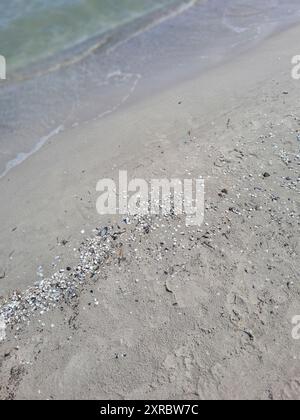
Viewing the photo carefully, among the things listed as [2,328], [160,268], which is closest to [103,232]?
[160,268]

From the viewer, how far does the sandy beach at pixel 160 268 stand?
5418mm

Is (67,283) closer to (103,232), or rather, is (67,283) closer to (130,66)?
(103,232)

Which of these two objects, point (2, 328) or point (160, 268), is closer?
point (2, 328)

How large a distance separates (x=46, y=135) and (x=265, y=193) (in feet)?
16.5

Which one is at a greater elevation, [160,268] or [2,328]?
[160,268]

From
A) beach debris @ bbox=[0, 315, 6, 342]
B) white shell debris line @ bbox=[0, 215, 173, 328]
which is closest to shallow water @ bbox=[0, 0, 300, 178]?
white shell debris line @ bbox=[0, 215, 173, 328]

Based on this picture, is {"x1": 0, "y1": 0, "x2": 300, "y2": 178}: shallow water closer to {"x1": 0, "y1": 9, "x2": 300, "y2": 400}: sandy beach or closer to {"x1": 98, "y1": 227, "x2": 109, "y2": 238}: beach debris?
Answer: {"x1": 0, "y1": 9, "x2": 300, "y2": 400}: sandy beach

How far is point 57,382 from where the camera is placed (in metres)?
5.45

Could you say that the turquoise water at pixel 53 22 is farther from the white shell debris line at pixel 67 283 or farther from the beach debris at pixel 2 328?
the beach debris at pixel 2 328

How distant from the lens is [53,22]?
1440 centimetres

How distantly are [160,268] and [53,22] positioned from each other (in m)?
11.0

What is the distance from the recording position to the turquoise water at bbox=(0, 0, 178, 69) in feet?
43.3
